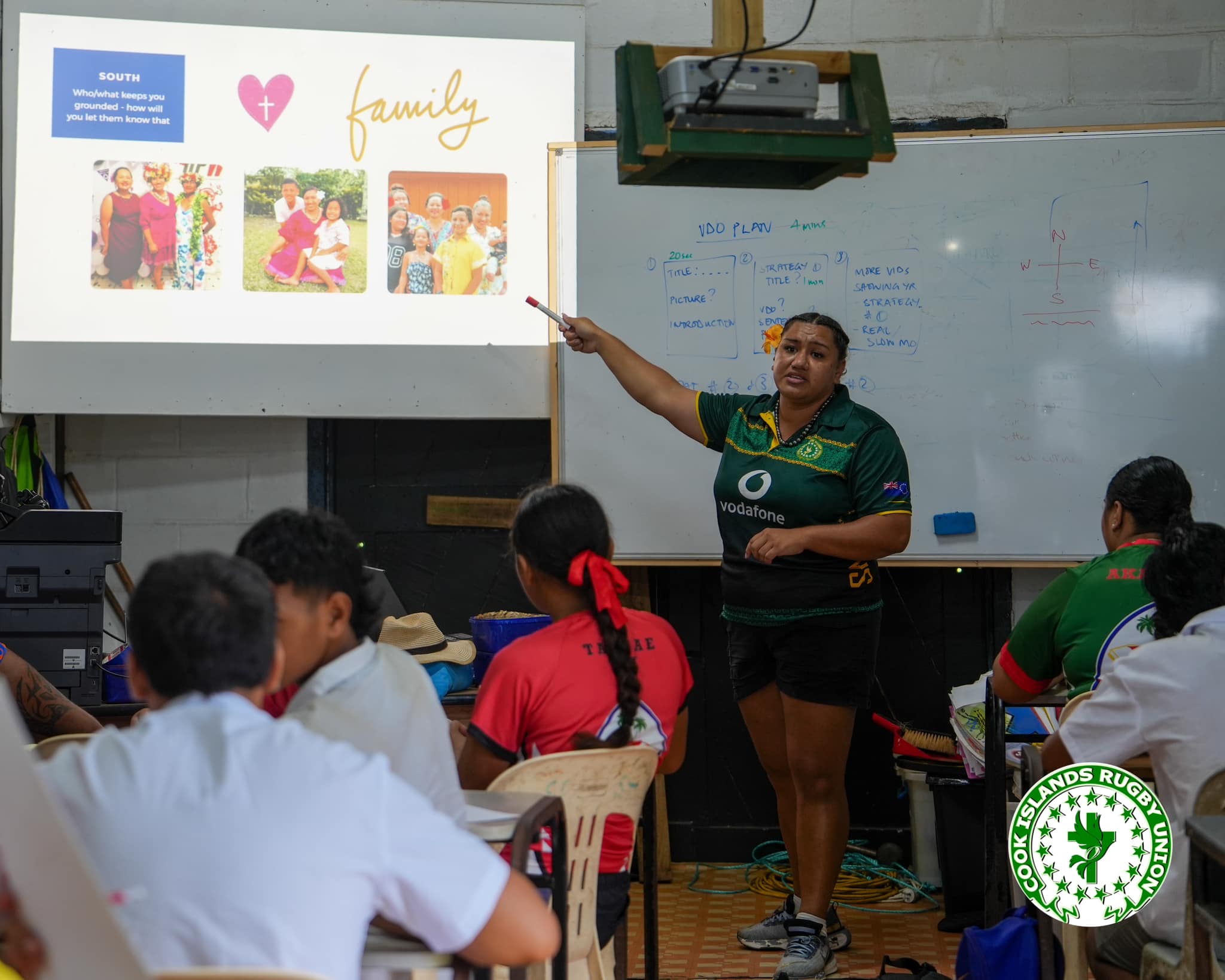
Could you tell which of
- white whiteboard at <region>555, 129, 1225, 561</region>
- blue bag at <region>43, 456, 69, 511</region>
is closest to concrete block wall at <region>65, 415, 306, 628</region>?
blue bag at <region>43, 456, 69, 511</region>

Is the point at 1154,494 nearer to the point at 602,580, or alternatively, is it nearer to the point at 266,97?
the point at 602,580

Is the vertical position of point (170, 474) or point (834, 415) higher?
point (834, 415)

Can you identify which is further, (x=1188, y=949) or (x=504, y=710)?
(x=504, y=710)

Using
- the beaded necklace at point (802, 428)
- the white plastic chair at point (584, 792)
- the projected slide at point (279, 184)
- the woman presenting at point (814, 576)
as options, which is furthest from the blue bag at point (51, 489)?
the white plastic chair at point (584, 792)

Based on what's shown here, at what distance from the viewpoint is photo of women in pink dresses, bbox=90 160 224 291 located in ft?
12.1

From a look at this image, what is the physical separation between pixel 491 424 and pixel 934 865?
1.91 metres

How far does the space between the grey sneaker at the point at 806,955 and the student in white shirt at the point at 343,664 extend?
65.4 inches

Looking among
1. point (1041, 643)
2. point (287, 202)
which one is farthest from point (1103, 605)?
point (287, 202)

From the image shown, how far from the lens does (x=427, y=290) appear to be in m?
3.80

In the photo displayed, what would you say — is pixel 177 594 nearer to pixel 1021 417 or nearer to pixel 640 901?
pixel 640 901

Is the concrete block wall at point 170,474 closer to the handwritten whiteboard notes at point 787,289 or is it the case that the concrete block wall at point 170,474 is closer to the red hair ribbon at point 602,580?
the handwritten whiteboard notes at point 787,289

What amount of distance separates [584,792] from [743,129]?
3.50ft

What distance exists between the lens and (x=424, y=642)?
2848 mm

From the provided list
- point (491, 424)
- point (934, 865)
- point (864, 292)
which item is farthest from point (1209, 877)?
point (491, 424)
